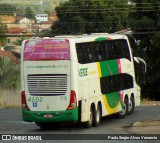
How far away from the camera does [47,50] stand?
21875 mm

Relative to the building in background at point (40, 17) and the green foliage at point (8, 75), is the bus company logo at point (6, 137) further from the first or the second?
the building in background at point (40, 17)

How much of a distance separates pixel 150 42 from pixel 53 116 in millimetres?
24700

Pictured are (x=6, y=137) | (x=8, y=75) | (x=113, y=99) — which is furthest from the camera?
(x=8, y=75)

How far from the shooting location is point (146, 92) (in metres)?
46.2

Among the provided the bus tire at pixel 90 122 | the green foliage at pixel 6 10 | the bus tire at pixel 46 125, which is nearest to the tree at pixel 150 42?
the bus tire at pixel 46 125

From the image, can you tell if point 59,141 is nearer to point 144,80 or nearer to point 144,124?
point 144,124

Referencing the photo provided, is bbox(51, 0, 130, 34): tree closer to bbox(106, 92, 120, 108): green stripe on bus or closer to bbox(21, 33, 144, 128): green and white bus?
bbox(106, 92, 120, 108): green stripe on bus

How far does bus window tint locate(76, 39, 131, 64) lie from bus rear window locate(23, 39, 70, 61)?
27.6 inches

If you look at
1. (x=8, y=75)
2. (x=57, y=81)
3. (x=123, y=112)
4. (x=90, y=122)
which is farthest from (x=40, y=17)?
(x=57, y=81)

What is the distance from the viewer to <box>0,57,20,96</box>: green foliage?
37781 millimetres

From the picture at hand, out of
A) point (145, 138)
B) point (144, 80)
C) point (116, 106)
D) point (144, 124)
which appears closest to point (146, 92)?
point (144, 80)

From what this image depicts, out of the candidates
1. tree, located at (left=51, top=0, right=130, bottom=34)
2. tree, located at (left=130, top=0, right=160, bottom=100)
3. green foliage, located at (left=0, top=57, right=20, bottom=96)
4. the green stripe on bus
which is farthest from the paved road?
tree, located at (left=51, top=0, right=130, bottom=34)

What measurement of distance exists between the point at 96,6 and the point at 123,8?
340cm

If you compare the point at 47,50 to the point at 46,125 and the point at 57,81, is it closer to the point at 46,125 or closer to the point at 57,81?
the point at 57,81
